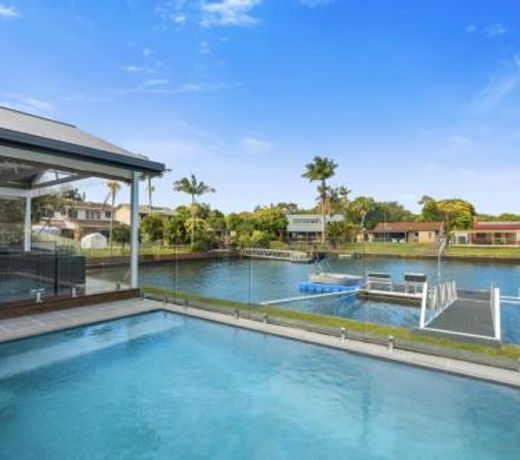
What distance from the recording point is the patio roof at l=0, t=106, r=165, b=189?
8094 mm

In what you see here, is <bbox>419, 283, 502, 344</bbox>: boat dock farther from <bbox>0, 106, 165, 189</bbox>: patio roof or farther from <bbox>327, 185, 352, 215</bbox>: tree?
<bbox>327, 185, 352, 215</bbox>: tree

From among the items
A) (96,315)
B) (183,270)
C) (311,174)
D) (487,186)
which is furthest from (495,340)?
(311,174)

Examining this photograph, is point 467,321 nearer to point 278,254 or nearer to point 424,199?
point 278,254

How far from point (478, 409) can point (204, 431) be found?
11.7ft

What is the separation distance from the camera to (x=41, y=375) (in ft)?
19.7

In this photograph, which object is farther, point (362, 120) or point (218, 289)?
point (218, 289)

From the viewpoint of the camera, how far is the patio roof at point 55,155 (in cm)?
809

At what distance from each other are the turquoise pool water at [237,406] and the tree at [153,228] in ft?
111

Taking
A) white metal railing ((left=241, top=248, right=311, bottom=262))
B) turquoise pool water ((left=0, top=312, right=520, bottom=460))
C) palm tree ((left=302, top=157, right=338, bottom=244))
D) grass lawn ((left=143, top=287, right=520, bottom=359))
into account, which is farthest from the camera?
palm tree ((left=302, top=157, right=338, bottom=244))

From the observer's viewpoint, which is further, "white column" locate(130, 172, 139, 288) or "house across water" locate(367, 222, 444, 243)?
"house across water" locate(367, 222, 444, 243)

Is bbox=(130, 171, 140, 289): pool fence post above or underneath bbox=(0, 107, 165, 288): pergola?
underneath

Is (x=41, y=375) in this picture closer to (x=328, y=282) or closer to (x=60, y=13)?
(x=60, y=13)

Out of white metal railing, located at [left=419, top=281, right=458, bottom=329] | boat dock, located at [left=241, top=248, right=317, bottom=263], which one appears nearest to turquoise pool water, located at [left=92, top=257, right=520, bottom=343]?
white metal railing, located at [left=419, top=281, right=458, bottom=329]

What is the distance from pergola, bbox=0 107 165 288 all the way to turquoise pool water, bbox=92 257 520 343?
3.73 metres
